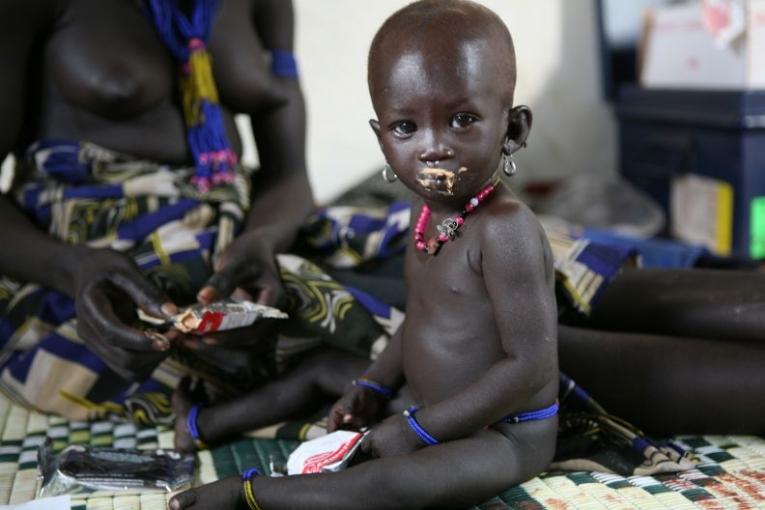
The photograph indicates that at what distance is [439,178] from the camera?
97cm

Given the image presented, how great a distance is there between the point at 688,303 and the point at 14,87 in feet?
3.40

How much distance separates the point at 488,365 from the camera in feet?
3.40

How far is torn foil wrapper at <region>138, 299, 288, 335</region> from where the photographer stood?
1.17 m

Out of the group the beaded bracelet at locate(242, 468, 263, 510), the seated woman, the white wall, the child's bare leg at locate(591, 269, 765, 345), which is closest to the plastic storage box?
the white wall

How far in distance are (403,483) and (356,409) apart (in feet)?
0.71

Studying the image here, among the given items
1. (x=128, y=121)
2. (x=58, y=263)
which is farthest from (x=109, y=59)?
(x=58, y=263)

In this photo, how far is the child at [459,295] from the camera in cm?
96

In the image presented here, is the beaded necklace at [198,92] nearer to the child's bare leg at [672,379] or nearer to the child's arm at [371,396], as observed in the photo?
the child's arm at [371,396]

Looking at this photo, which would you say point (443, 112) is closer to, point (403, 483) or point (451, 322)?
point (451, 322)

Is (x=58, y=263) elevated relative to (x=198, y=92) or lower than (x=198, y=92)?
lower

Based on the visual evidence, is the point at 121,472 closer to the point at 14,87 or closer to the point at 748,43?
the point at 14,87

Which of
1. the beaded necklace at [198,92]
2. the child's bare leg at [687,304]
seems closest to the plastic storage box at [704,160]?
the child's bare leg at [687,304]

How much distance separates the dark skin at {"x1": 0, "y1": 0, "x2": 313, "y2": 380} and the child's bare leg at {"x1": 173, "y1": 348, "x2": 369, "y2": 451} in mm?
79

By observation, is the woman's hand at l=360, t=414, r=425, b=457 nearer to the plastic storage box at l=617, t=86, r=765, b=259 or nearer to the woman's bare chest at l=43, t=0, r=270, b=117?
the woman's bare chest at l=43, t=0, r=270, b=117
